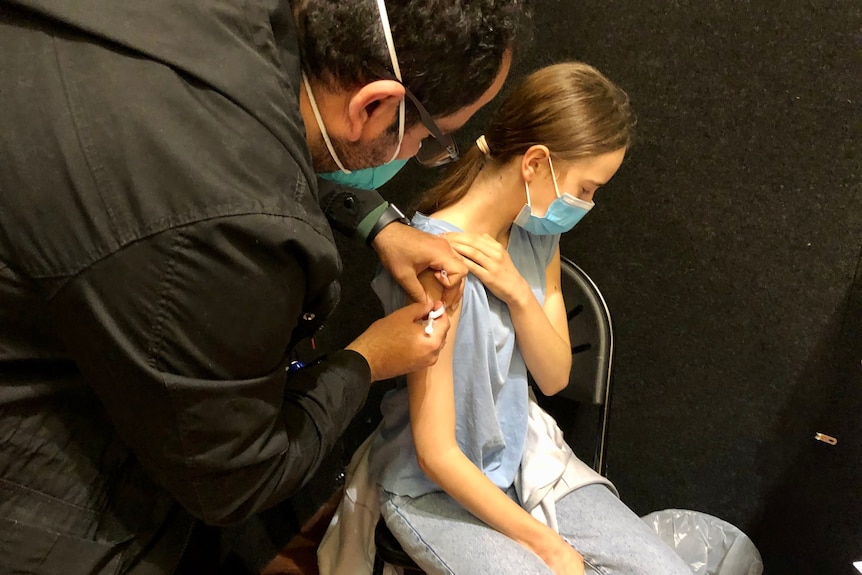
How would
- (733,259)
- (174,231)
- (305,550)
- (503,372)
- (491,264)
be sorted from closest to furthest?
1. (174,231)
2. (491,264)
3. (503,372)
4. (733,259)
5. (305,550)

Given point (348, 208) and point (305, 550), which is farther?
point (305, 550)

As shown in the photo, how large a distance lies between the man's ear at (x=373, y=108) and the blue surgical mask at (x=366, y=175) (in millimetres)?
118

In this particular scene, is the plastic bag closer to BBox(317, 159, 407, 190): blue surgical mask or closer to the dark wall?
the dark wall

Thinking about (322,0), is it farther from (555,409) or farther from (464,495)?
(555,409)

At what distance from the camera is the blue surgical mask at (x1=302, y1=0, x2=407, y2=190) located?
0.69 meters

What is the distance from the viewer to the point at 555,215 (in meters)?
1.23

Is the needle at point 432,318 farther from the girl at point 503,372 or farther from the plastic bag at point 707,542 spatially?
the plastic bag at point 707,542

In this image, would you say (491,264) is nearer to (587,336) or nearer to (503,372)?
(503,372)

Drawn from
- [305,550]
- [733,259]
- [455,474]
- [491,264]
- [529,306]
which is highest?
[491,264]

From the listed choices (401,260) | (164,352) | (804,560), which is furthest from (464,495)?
(804,560)

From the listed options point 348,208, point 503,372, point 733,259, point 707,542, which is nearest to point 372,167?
point 348,208

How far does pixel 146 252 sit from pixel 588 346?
3.71ft

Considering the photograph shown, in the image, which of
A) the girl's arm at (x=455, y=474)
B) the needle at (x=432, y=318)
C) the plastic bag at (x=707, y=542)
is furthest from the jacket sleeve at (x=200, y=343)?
the plastic bag at (x=707, y=542)

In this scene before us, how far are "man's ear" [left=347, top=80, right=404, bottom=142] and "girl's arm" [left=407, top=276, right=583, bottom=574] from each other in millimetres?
460
